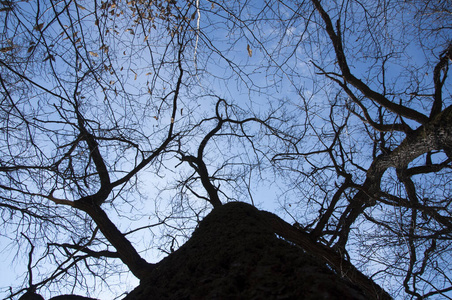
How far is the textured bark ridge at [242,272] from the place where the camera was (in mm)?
1063

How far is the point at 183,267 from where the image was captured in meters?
1.61

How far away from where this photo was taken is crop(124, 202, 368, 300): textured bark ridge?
106cm

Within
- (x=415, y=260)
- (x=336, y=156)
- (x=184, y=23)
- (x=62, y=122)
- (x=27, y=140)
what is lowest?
(x=415, y=260)

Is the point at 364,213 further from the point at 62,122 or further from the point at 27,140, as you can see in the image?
the point at 27,140

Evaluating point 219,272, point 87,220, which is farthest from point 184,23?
point 87,220

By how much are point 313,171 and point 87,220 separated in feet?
13.9

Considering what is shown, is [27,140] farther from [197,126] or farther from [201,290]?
[201,290]

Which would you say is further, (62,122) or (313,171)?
(313,171)

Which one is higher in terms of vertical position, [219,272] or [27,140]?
[27,140]

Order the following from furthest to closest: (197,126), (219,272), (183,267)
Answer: (197,126) → (183,267) → (219,272)

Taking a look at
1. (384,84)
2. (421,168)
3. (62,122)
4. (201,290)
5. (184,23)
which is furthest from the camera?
(384,84)

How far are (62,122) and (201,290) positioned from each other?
285 centimetres

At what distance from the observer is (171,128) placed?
4.72 metres

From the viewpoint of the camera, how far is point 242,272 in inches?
51.1
